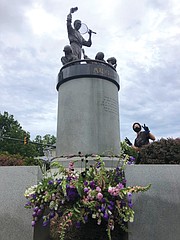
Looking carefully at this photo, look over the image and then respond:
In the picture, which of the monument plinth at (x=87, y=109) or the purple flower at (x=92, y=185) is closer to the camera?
the purple flower at (x=92, y=185)

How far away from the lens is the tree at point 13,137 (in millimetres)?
33622

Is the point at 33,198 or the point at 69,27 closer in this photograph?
the point at 33,198

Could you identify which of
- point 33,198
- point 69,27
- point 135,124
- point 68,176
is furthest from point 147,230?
point 69,27

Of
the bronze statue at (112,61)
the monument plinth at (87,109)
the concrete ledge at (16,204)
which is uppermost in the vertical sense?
the bronze statue at (112,61)

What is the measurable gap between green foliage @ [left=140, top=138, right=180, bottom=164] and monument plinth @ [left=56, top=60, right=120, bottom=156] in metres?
2.11

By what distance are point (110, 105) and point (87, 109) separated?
834mm

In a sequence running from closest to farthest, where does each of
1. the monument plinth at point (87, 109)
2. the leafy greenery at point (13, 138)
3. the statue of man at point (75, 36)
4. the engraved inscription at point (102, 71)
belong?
the monument plinth at point (87, 109)
the engraved inscription at point (102, 71)
the statue of man at point (75, 36)
the leafy greenery at point (13, 138)

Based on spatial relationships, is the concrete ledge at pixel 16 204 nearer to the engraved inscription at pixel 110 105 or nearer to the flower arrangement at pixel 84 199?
the flower arrangement at pixel 84 199

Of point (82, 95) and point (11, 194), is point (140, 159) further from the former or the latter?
point (82, 95)

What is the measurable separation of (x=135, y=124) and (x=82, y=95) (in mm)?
1953

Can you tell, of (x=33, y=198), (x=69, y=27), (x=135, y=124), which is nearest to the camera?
(x=33, y=198)

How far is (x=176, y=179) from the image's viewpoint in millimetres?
3285

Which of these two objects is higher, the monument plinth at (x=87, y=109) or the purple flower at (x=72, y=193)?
the monument plinth at (x=87, y=109)

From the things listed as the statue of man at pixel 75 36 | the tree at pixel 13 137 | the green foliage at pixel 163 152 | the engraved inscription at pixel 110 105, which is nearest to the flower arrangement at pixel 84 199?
the green foliage at pixel 163 152
